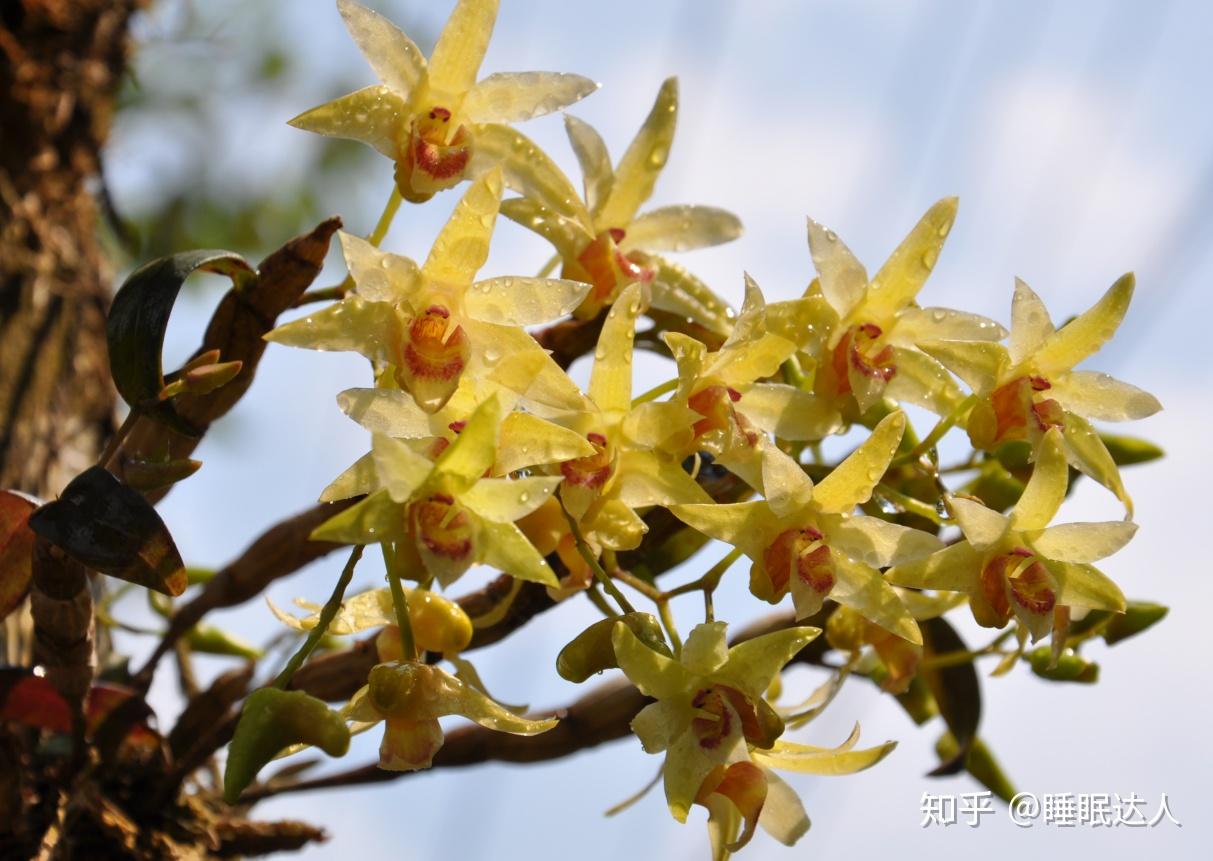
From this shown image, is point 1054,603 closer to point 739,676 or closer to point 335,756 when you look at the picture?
point 739,676

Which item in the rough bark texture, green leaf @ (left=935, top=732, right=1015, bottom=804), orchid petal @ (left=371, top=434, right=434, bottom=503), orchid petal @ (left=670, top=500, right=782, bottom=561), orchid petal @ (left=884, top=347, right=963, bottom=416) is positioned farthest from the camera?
the rough bark texture

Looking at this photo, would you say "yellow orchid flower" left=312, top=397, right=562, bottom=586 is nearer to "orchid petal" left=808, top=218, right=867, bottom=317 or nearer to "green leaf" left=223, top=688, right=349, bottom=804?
"green leaf" left=223, top=688, right=349, bottom=804

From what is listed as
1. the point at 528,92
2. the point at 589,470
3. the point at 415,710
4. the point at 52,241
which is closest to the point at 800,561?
the point at 589,470

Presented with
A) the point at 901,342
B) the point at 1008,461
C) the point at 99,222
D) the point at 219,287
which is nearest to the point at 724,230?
the point at 901,342

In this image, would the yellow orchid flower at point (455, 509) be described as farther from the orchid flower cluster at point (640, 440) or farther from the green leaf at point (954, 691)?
the green leaf at point (954, 691)

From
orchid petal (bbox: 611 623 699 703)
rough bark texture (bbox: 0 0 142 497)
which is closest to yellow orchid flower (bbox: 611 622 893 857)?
orchid petal (bbox: 611 623 699 703)

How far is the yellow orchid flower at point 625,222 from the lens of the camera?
84cm

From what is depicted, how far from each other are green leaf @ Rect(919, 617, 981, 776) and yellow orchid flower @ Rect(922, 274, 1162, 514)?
0.80ft

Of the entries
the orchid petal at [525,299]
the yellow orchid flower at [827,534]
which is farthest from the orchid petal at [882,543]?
the orchid petal at [525,299]

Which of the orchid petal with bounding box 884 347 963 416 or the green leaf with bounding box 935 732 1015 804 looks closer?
the orchid petal with bounding box 884 347 963 416

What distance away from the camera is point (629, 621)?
716mm

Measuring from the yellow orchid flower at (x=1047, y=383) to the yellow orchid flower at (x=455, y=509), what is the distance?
31 cm

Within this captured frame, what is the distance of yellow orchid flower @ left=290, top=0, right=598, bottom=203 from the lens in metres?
0.77

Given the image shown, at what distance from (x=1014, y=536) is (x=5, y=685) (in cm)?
67
